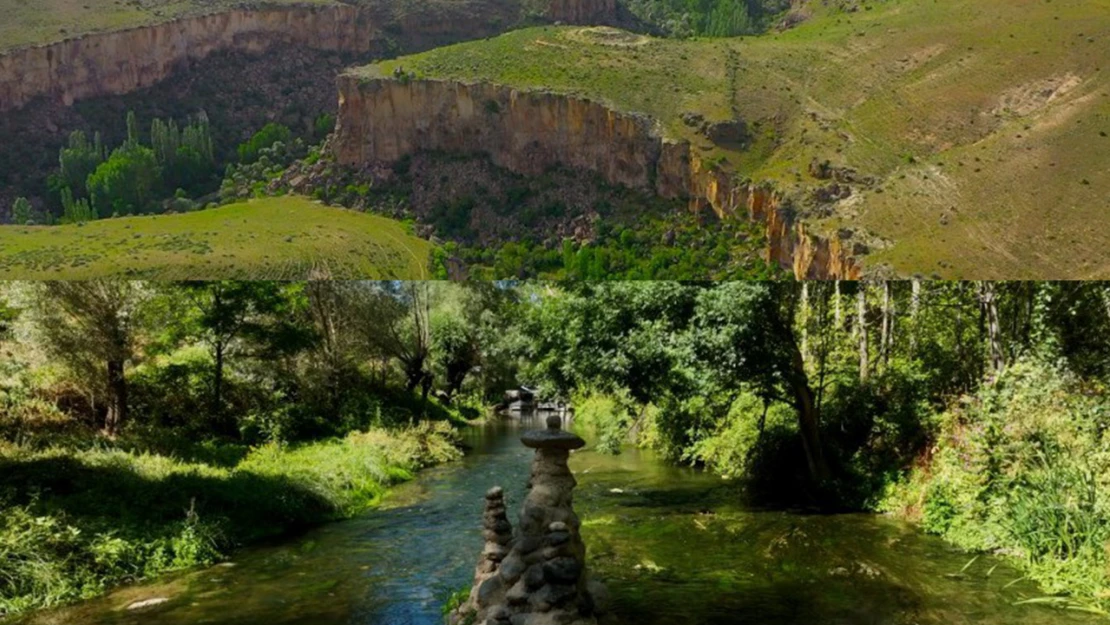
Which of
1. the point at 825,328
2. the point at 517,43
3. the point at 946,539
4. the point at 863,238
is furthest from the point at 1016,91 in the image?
the point at 946,539

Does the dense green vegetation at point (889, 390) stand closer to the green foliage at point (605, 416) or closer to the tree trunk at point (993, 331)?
the tree trunk at point (993, 331)

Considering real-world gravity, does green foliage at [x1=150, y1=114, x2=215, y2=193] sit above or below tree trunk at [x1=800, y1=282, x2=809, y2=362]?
above

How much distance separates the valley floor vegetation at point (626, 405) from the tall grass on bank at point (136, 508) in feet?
0.10

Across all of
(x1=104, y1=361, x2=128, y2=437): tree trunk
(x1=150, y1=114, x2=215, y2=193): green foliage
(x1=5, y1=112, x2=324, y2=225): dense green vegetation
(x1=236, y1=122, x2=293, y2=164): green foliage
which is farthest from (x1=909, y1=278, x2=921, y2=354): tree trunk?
(x1=236, y1=122, x2=293, y2=164): green foliage

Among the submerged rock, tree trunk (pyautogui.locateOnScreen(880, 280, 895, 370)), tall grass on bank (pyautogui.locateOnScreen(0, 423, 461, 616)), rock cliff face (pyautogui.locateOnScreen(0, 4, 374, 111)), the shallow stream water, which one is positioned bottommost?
the shallow stream water

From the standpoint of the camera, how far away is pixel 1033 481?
11008 mm

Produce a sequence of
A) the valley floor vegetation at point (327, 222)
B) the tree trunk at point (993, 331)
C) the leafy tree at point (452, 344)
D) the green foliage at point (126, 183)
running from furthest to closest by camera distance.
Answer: the green foliage at point (126, 183)
the valley floor vegetation at point (327, 222)
the leafy tree at point (452, 344)
the tree trunk at point (993, 331)

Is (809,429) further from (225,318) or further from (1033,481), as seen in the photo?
(225,318)

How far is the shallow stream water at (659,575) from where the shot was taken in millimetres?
9500

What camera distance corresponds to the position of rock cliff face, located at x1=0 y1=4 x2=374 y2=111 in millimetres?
101875

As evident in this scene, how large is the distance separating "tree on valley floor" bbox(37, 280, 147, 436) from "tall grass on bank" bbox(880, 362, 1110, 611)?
11.3 m

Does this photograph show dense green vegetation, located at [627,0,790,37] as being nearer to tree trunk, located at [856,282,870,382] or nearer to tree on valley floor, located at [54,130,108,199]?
tree on valley floor, located at [54,130,108,199]

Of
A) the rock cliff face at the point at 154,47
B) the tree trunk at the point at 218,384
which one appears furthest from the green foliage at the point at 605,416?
the rock cliff face at the point at 154,47

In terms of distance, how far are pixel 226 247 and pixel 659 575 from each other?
57.9 meters
